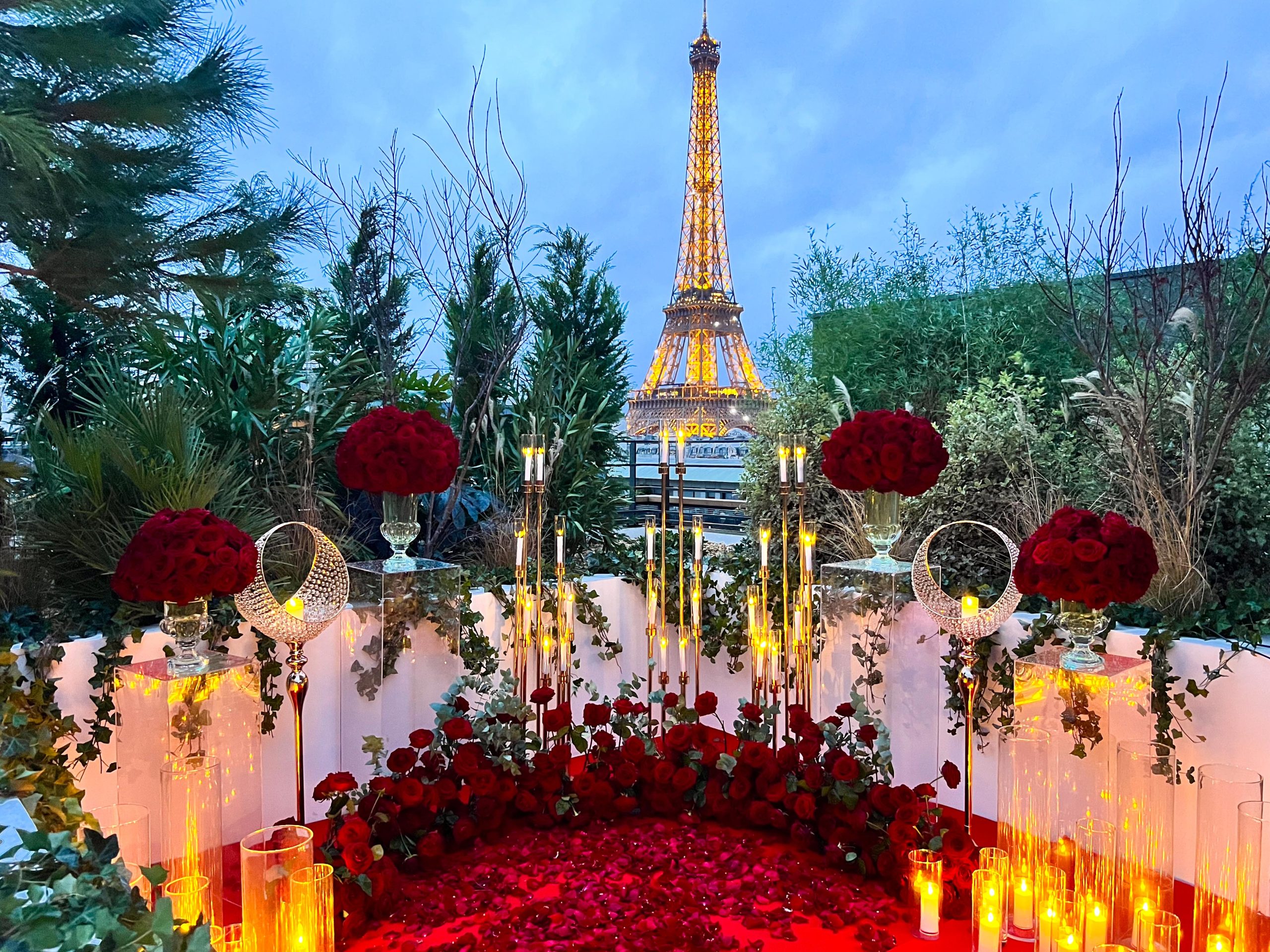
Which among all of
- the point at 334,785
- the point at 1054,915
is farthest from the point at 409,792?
the point at 1054,915

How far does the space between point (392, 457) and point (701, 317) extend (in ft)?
32.2

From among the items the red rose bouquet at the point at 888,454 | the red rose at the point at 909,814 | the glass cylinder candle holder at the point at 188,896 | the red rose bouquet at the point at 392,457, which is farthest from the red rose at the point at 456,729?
the red rose bouquet at the point at 888,454

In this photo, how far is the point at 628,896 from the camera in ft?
7.23

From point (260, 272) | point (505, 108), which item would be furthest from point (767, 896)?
point (505, 108)

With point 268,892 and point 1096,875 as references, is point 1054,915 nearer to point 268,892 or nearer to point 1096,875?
point 1096,875

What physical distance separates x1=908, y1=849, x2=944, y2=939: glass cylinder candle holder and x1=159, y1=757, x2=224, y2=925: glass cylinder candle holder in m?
1.58

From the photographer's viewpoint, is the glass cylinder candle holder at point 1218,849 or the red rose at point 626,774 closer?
the glass cylinder candle holder at point 1218,849

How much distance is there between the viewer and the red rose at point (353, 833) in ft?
6.79

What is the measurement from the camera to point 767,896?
2.22 metres

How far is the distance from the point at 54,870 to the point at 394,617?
2.07 meters

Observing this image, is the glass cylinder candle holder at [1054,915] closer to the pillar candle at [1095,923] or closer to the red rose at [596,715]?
the pillar candle at [1095,923]

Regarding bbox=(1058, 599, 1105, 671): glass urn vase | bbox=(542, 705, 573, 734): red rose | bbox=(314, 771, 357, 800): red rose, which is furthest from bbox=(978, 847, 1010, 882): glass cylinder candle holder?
bbox=(314, 771, 357, 800): red rose

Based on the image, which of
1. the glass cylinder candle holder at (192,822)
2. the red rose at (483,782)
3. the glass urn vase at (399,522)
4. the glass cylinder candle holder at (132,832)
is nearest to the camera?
the glass cylinder candle holder at (132,832)

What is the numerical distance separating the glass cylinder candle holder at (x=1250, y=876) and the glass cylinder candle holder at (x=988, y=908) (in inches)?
16.7
